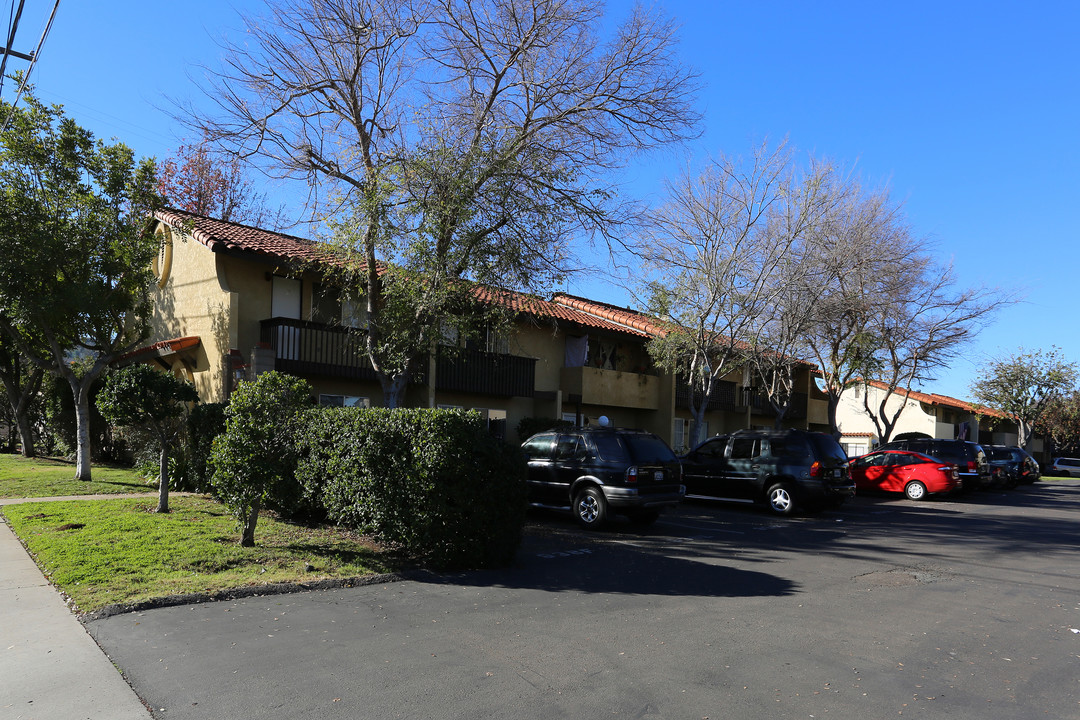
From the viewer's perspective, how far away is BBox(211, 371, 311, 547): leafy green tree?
905 cm

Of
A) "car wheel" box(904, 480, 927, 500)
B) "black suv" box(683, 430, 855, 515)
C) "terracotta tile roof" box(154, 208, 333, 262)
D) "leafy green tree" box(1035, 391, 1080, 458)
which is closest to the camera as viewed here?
"black suv" box(683, 430, 855, 515)

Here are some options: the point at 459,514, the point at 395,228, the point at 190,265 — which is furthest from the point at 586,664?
the point at 190,265

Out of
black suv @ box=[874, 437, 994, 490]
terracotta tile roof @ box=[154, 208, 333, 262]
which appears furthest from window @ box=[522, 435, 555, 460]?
black suv @ box=[874, 437, 994, 490]

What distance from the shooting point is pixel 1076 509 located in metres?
21.3

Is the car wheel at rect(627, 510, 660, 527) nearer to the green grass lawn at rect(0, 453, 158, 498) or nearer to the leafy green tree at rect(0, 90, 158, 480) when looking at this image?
the green grass lawn at rect(0, 453, 158, 498)

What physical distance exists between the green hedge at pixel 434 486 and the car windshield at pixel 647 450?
4.04m

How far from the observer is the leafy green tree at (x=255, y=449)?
905 cm

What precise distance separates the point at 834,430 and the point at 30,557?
21368 millimetres

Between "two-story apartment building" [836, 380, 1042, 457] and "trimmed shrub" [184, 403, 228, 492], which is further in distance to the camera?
"two-story apartment building" [836, 380, 1042, 457]

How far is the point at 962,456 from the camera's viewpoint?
24.2 meters

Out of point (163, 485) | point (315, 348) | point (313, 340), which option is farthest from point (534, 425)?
point (163, 485)

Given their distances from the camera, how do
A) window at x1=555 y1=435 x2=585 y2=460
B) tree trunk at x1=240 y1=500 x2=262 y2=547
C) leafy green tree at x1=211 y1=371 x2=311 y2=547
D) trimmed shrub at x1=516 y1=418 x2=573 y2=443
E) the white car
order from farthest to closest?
the white car
trimmed shrub at x1=516 y1=418 x2=573 y2=443
window at x1=555 y1=435 x2=585 y2=460
tree trunk at x1=240 y1=500 x2=262 y2=547
leafy green tree at x1=211 y1=371 x2=311 y2=547

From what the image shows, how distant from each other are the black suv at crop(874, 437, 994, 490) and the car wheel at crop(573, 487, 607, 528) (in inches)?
614

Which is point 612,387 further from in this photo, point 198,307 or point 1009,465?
point 1009,465
